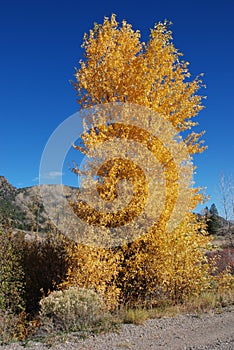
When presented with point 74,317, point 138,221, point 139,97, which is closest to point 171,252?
point 138,221

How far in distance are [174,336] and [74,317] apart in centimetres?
190

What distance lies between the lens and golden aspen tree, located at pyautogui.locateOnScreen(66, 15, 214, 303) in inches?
299

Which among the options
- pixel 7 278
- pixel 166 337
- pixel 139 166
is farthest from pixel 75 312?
pixel 139 166

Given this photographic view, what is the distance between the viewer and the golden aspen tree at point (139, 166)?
24.9 feet

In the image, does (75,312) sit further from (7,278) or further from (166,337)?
(166,337)

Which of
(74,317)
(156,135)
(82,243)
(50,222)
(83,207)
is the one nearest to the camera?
(74,317)

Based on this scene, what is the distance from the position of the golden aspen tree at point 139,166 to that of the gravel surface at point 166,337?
3.67ft

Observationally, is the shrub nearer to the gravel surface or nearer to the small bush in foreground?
the small bush in foreground

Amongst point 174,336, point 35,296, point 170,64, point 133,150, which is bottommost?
point 174,336

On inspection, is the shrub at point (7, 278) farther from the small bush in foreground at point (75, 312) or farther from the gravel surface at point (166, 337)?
the gravel surface at point (166, 337)

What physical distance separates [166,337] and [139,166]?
3670 mm

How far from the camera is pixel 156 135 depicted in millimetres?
8141

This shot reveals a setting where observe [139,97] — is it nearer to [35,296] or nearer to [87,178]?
[87,178]

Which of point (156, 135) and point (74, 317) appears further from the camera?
point (156, 135)
